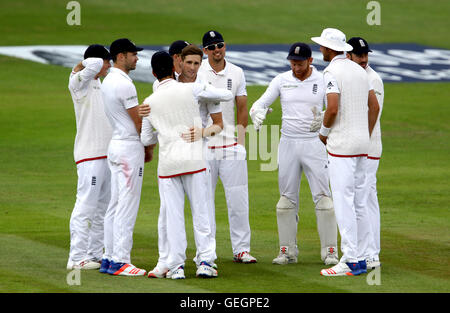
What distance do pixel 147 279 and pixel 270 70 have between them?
18387mm

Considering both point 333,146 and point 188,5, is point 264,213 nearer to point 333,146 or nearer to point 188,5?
point 333,146

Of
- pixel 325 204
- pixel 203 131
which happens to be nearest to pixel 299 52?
pixel 203 131

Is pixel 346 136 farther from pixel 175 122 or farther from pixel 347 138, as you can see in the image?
pixel 175 122

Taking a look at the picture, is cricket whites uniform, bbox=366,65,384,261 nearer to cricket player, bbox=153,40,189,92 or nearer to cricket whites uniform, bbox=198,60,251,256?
cricket whites uniform, bbox=198,60,251,256

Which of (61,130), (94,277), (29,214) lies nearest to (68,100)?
(61,130)

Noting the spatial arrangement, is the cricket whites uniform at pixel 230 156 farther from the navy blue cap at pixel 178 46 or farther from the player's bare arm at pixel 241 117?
the navy blue cap at pixel 178 46

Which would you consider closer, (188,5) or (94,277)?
(94,277)

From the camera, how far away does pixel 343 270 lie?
9.39 m

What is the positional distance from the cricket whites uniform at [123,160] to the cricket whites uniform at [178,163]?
0.22 metres

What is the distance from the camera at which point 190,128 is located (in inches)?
359

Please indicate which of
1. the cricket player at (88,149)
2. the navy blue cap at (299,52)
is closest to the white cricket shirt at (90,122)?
the cricket player at (88,149)

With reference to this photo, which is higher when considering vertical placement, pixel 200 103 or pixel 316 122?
pixel 200 103

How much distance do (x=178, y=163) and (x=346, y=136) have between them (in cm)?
173

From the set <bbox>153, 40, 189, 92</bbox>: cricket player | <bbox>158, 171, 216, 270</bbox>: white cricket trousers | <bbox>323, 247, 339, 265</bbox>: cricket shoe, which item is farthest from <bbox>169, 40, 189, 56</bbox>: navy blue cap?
<bbox>323, 247, 339, 265</bbox>: cricket shoe
